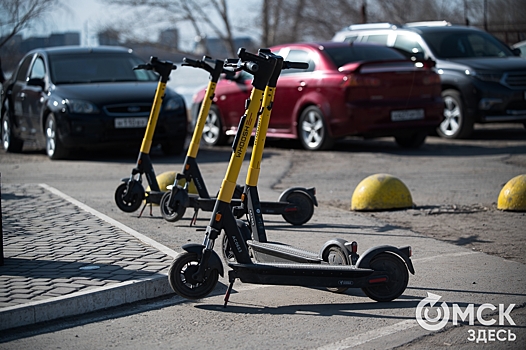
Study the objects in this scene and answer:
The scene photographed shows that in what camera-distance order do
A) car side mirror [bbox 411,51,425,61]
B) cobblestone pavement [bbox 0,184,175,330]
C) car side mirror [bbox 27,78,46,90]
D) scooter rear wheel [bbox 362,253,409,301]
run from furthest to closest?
car side mirror [bbox 411,51,425,61] → car side mirror [bbox 27,78,46,90] → scooter rear wheel [bbox 362,253,409,301] → cobblestone pavement [bbox 0,184,175,330]

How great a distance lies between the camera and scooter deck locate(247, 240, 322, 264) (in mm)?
5402

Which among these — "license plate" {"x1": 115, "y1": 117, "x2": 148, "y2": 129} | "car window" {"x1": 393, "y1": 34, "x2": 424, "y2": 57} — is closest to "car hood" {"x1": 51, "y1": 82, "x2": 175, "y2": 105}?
"license plate" {"x1": 115, "y1": 117, "x2": 148, "y2": 129}

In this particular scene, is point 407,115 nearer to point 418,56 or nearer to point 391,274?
point 418,56

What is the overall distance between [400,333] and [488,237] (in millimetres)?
2853

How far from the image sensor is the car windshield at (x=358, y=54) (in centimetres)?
1384

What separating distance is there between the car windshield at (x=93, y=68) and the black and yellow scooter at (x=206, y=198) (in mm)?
6480

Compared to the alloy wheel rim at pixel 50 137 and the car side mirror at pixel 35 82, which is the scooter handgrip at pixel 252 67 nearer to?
the alloy wheel rim at pixel 50 137

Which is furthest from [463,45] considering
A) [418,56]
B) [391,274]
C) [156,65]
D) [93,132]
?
[391,274]

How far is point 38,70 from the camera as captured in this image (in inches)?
568

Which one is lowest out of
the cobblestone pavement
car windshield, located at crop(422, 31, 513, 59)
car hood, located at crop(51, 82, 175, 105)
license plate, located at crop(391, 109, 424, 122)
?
the cobblestone pavement

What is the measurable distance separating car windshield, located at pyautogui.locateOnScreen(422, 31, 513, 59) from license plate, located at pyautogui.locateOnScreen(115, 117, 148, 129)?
5.74m

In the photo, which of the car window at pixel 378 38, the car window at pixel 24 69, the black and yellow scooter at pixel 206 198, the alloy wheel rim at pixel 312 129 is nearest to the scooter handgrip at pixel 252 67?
the black and yellow scooter at pixel 206 198

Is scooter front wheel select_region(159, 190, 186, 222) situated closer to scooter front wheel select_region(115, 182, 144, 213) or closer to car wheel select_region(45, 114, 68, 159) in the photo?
scooter front wheel select_region(115, 182, 144, 213)

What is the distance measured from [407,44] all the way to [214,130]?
156 inches
